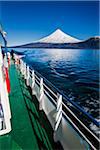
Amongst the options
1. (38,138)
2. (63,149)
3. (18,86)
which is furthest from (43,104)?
(18,86)

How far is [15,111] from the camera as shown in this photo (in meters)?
4.45

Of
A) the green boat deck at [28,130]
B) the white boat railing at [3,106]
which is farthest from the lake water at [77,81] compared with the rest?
the white boat railing at [3,106]

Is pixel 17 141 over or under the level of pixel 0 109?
under

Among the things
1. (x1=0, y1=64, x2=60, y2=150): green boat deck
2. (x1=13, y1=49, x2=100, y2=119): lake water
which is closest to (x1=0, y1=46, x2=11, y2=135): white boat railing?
(x1=0, y1=64, x2=60, y2=150): green boat deck

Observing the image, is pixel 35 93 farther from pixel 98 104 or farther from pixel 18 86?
pixel 98 104

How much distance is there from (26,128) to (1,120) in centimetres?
88

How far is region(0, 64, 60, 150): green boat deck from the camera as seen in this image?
3100 millimetres

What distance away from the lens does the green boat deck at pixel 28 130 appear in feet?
10.2

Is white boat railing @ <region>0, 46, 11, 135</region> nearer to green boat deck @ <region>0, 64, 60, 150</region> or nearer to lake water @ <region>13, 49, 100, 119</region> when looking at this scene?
green boat deck @ <region>0, 64, 60, 150</region>

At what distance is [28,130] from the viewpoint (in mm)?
3531

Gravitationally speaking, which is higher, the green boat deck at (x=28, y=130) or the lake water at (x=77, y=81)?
the green boat deck at (x=28, y=130)

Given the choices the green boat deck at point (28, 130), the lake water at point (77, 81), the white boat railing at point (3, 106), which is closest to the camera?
the white boat railing at point (3, 106)

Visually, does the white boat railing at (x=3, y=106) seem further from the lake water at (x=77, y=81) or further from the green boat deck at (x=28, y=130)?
the lake water at (x=77, y=81)

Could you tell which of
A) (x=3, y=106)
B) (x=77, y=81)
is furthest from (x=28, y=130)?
(x=77, y=81)
